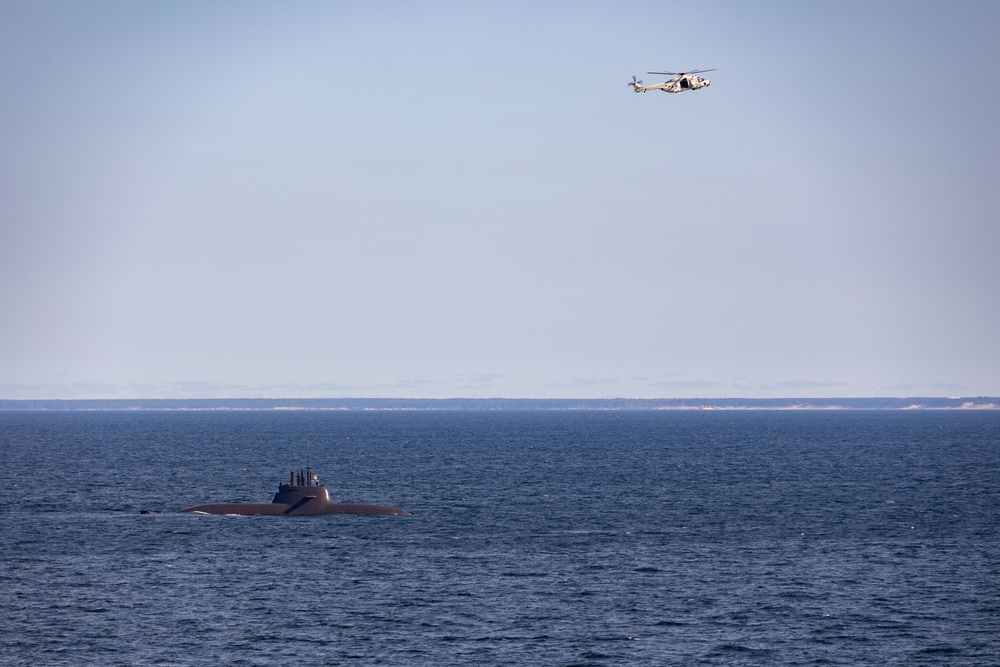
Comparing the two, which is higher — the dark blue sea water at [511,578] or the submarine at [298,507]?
the submarine at [298,507]

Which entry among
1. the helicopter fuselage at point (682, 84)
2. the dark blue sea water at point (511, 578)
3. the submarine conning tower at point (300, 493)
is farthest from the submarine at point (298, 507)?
the helicopter fuselage at point (682, 84)

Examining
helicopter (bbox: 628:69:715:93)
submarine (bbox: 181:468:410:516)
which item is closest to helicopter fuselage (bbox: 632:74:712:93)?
helicopter (bbox: 628:69:715:93)

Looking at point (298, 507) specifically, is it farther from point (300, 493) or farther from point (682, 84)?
point (682, 84)

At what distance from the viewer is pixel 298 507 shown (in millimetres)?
105500

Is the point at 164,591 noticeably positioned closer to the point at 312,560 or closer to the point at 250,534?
the point at 312,560

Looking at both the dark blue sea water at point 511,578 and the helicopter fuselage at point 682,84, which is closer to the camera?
the dark blue sea water at point 511,578

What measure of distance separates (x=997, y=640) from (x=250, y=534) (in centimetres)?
5626

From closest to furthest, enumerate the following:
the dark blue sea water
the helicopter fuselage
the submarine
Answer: the dark blue sea water → the helicopter fuselage → the submarine

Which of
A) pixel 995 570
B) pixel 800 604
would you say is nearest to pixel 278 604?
pixel 800 604

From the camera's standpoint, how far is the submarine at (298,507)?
10494 cm

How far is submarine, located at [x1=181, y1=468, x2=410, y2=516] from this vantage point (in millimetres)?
104938

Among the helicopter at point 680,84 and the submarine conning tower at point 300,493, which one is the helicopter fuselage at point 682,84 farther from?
the submarine conning tower at point 300,493

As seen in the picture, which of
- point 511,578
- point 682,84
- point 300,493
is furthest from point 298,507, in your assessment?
point 682,84

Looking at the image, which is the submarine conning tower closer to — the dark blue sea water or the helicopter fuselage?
the dark blue sea water
